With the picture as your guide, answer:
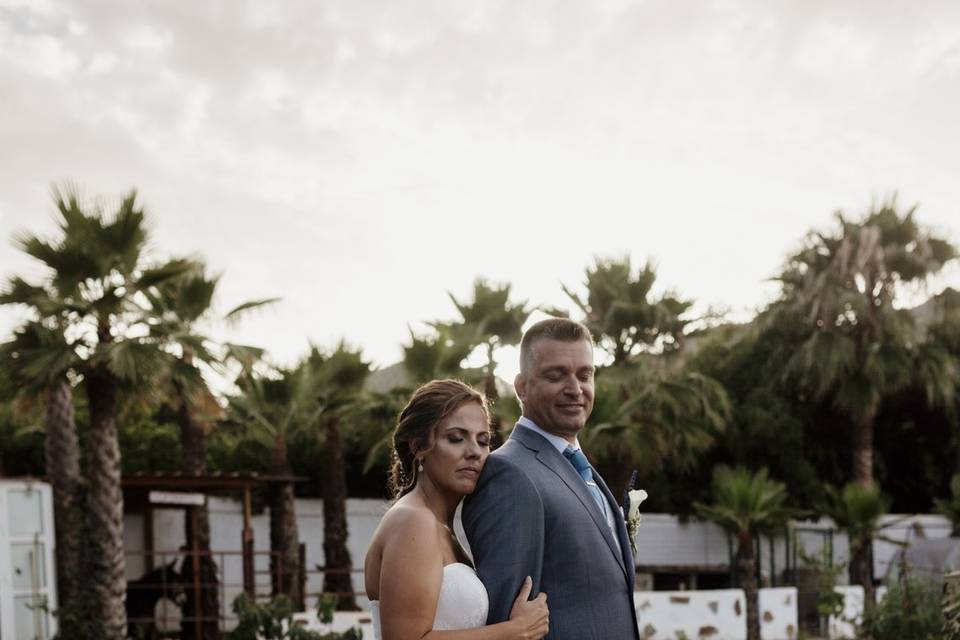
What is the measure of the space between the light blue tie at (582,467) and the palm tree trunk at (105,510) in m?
13.9

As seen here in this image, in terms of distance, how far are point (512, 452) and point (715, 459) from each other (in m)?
27.3

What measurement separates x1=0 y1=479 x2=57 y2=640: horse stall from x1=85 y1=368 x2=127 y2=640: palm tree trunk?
1321mm

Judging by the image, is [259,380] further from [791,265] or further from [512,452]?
[512,452]

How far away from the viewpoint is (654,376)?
2389cm

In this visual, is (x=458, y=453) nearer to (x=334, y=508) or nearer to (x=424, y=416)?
(x=424, y=416)

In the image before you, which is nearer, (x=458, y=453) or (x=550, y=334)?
(x=458, y=453)

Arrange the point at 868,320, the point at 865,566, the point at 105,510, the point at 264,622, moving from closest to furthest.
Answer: the point at 264,622
the point at 105,510
the point at 865,566
the point at 868,320

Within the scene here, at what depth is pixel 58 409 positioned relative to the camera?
1862 centimetres

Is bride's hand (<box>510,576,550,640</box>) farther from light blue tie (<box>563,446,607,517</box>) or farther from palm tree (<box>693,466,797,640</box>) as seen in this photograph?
palm tree (<box>693,466,797,640</box>)

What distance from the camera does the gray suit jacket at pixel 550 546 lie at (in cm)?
359

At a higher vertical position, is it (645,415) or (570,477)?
(570,477)

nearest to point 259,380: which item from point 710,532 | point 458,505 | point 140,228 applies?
point 140,228

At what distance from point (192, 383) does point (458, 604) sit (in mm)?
14106

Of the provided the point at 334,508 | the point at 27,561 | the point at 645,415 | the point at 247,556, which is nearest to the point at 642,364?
the point at 645,415
